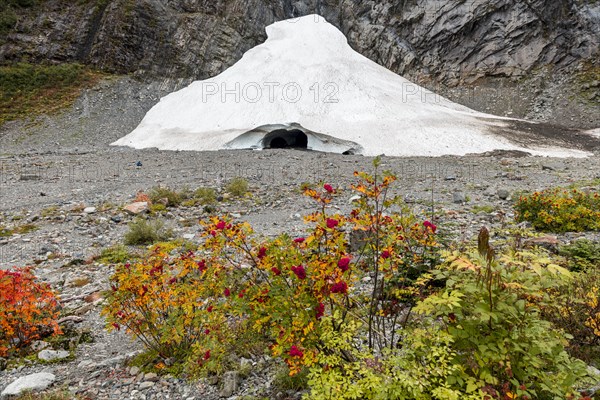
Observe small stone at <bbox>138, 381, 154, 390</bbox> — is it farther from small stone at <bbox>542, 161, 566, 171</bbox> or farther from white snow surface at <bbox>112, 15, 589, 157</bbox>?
white snow surface at <bbox>112, 15, 589, 157</bbox>

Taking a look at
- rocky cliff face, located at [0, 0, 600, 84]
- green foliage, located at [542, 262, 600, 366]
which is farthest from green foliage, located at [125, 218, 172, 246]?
rocky cliff face, located at [0, 0, 600, 84]

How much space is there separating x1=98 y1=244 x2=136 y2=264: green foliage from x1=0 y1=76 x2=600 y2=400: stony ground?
24cm

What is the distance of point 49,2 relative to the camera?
1839 inches

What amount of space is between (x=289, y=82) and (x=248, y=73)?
4.80 meters

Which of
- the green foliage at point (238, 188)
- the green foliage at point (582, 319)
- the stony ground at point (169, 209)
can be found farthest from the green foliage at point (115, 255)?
the green foliage at point (582, 319)

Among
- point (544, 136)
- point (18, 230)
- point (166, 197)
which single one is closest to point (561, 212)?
point (166, 197)

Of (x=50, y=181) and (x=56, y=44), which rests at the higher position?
(x=56, y=44)

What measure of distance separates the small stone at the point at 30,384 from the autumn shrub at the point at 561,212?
30.1 ft

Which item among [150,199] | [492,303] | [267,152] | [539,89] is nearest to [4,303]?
[492,303]

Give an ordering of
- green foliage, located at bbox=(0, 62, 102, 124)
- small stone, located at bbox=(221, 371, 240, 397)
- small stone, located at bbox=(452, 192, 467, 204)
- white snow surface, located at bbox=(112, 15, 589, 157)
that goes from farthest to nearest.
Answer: green foliage, located at bbox=(0, 62, 102, 124), white snow surface, located at bbox=(112, 15, 589, 157), small stone, located at bbox=(452, 192, 467, 204), small stone, located at bbox=(221, 371, 240, 397)

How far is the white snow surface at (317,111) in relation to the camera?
81.4 ft

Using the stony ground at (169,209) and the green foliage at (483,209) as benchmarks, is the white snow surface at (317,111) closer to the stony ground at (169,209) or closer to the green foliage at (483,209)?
the stony ground at (169,209)

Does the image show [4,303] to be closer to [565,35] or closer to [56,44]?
[56,44]

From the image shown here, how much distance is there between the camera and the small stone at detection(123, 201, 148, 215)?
11555 mm
